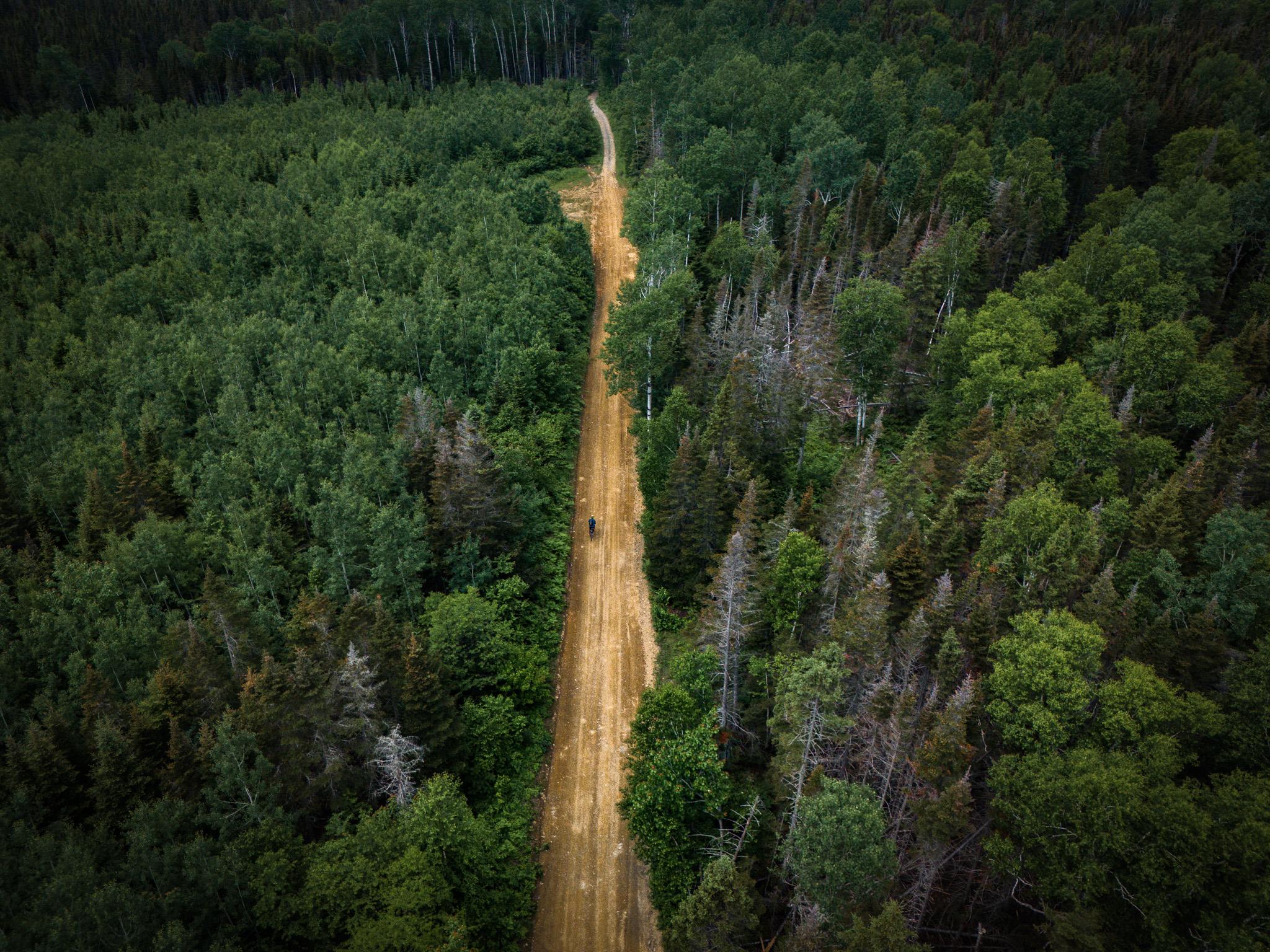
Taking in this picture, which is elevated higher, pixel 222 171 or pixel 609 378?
pixel 222 171

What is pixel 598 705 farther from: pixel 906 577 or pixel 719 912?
pixel 906 577

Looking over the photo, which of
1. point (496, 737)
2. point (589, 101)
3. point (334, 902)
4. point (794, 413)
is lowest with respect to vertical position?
point (496, 737)

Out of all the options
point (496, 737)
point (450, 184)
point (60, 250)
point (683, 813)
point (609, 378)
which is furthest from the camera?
point (450, 184)

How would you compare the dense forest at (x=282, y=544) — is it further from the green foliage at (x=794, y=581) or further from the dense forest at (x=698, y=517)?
the green foliage at (x=794, y=581)

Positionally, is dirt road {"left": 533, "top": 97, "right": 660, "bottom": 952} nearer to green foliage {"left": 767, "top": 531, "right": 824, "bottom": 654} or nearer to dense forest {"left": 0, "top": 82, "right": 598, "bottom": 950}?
dense forest {"left": 0, "top": 82, "right": 598, "bottom": 950}

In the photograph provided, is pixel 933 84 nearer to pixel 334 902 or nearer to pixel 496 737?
pixel 496 737

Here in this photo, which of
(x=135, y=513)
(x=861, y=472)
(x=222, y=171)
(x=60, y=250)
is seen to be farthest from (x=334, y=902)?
(x=222, y=171)

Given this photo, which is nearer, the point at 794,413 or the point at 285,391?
the point at 794,413
